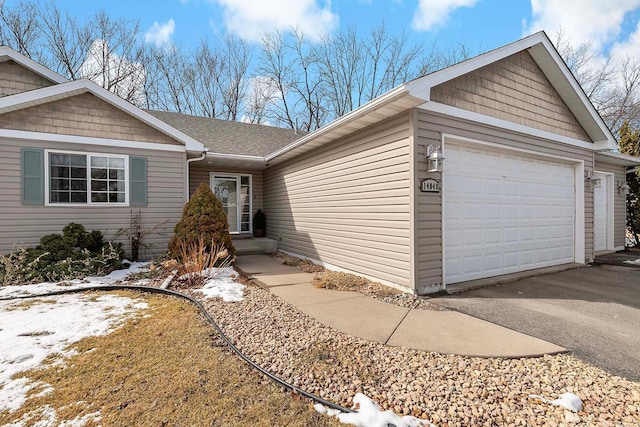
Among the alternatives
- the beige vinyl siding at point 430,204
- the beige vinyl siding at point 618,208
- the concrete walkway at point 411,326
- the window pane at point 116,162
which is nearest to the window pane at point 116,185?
the window pane at point 116,162

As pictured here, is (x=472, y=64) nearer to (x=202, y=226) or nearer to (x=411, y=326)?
(x=411, y=326)

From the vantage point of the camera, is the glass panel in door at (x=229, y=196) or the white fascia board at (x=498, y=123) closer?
the white fascia board at (x=498, y=123)

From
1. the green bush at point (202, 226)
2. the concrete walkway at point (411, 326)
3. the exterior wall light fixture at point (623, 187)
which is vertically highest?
the exterior wall light fixture at point (623, 187)

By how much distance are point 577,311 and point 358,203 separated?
11.8 ft

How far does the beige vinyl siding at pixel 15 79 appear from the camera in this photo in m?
7.90

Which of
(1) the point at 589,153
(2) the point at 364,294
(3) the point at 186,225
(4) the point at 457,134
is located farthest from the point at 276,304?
(1) the point at 589,153

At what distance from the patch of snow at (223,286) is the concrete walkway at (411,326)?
61cm

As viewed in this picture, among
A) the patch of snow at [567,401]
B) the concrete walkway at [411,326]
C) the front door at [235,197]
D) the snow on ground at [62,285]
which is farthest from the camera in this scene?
the front door at [235,197]

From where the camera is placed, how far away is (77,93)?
266 inches

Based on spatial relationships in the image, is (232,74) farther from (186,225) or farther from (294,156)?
(186,225)

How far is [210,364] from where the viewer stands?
2705mm

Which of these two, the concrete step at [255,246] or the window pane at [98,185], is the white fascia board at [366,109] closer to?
the concrete step at [255,246]

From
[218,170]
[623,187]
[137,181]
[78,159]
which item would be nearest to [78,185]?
[78,159]

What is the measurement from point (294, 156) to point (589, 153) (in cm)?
739
